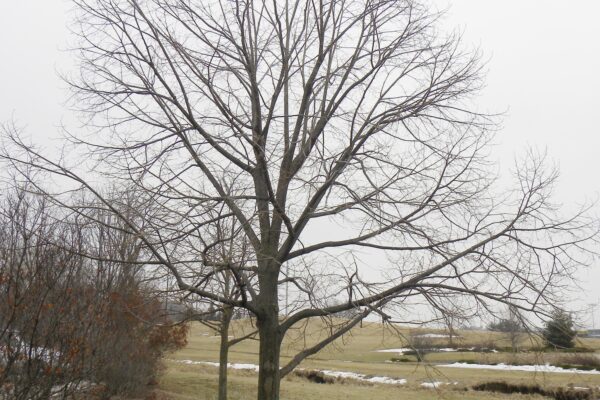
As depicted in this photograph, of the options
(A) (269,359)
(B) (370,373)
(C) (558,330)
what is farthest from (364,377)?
(C) (558,330)

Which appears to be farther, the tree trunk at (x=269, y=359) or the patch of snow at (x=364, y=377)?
the patch of snow at (x=364, y=377)

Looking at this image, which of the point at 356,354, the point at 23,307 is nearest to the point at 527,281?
the point at 23,307

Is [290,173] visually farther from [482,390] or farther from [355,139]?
[482,390]

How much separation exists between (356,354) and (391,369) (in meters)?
15.3

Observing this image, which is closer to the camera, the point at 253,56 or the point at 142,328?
the point at 253,56

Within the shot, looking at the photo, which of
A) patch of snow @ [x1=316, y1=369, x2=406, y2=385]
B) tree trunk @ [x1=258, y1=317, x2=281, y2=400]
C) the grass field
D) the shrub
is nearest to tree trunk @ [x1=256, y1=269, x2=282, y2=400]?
tree trunk @ [x1=258, y1=317, x2=281, y2=400]

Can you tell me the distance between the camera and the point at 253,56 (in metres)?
8.91

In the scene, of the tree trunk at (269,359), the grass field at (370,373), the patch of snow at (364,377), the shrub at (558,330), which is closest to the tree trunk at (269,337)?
the tree trunk at (269,359)

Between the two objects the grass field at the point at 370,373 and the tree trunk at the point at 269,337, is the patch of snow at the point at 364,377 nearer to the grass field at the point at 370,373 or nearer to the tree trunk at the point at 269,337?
the grass field at the point at 370,373

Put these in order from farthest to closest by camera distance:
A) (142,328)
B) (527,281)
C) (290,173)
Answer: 1. (142,328)
2. (290,173)
3. (527,281)

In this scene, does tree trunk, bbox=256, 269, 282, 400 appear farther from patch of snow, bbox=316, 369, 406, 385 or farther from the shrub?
patch of snow, bbox=316, 369, 406, 385

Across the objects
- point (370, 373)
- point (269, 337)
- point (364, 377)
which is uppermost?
point (269, 337)

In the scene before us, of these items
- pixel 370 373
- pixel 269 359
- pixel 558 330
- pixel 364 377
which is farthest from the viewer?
pixel 370 373

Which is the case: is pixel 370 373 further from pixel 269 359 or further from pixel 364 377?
pixel 269 359
